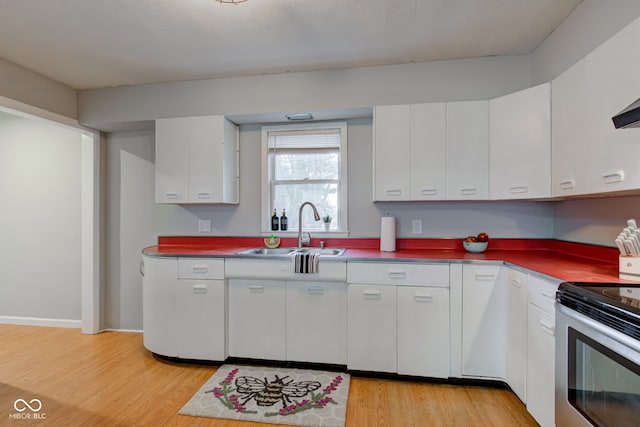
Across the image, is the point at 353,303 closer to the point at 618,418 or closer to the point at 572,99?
the point at 618,418

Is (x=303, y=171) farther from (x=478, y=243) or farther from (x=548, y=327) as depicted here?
(x=548, y=327)

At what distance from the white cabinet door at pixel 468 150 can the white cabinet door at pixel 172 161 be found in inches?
90.1

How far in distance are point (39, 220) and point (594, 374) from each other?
15.9 feet

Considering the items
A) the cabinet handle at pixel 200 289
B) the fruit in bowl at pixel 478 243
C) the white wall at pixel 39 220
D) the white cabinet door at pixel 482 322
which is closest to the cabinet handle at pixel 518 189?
the fruit in bowl at pixel 478 243

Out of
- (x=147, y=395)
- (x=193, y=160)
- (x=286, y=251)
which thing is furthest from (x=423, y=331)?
(x=193, y=160)

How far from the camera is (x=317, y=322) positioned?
7.96 feet

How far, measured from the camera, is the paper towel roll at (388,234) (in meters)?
2.71

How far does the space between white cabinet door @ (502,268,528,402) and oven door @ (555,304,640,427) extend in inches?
20.4

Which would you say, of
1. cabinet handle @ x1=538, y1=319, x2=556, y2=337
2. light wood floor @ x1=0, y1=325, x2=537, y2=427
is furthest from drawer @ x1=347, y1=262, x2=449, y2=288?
light wood floor @ x1=0, y1=325, x2=537, y2=427

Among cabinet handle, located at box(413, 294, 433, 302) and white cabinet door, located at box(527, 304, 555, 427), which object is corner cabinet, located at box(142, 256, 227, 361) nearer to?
cabinet handle, located at box(413, 294, 433, 302)

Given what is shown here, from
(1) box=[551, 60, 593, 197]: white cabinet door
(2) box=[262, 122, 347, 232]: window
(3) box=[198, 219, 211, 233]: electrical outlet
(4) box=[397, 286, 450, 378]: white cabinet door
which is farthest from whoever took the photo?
(3) box=[198, 219, 211, 233]: electrical outlet

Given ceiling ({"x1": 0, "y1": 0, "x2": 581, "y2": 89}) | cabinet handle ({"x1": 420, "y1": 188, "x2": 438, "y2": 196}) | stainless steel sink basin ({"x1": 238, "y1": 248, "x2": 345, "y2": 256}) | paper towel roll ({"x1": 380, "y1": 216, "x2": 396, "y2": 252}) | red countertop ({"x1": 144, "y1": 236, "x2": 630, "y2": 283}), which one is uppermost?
ceiling ({"x1": 0, "y1": 0, "x2": 581, "y2": 89})

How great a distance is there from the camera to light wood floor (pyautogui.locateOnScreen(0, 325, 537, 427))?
1.88 m

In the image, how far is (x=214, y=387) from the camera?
2223 millimetres
